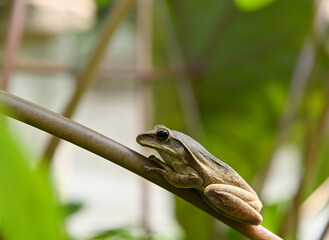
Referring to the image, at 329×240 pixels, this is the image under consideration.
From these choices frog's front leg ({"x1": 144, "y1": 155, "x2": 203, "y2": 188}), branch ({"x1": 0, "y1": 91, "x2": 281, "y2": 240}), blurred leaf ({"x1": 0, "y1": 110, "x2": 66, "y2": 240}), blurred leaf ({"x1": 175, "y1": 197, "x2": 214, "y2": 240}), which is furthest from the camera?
blurred leaf ({"x1": 175, "y1": 197, "x2": 214, "y2": 240})

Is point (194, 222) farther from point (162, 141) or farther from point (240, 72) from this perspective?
point (162, 141)

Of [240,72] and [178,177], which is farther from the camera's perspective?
[240,72]

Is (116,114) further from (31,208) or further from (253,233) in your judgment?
(31,208)

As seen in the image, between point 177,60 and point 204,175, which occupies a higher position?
point 177,60

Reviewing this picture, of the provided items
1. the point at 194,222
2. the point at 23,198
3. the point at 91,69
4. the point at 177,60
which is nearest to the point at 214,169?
the point at 91,69

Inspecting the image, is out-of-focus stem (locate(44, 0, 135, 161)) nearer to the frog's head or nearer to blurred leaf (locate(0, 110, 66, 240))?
the frog's head

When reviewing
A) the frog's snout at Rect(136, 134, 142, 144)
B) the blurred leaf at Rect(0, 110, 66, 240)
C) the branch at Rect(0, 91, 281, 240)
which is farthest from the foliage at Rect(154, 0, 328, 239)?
the blurred leaf at Rect(0, 110, 66, 240)

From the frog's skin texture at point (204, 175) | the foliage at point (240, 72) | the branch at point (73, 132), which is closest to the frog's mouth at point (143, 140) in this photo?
the frog's skin texture at point (204, 175)
